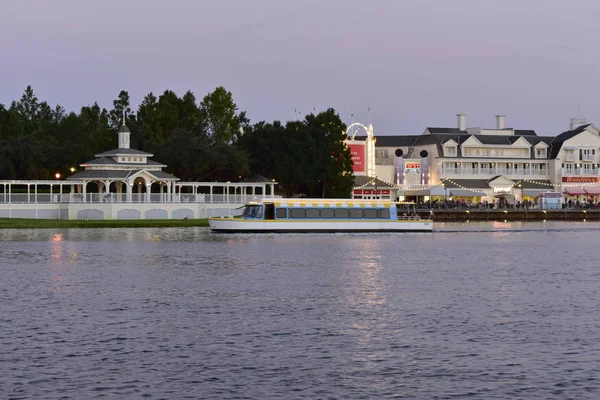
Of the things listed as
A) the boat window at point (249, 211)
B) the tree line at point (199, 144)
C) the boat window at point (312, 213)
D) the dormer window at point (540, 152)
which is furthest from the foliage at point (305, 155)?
the dormer window at point (540, 152)

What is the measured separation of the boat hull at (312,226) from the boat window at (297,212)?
0.56m

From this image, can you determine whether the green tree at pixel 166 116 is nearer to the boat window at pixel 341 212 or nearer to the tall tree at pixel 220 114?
the tall tree at pixel 220 114

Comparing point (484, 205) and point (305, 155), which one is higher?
point (305, 155)

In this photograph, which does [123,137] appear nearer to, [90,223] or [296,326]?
[90,223]

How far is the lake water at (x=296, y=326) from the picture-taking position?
78.2ft

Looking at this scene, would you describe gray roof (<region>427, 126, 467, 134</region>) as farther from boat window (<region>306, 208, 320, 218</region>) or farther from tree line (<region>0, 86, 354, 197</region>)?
boat window (<region>306, 208, 320, 218</region>)

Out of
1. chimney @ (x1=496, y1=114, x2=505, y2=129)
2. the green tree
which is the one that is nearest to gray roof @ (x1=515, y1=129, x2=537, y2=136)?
chimney @ (x1=496, y1=114, x2=505, y2=129)

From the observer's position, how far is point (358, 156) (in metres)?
145

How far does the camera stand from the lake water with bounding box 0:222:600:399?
2383 cm

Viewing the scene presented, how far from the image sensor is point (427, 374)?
24.9 metres

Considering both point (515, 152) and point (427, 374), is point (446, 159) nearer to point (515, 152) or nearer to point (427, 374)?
point (515, 152)

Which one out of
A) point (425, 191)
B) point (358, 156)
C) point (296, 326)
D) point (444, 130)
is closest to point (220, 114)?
point (358, 156)

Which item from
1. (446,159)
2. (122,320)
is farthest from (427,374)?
(446,159)

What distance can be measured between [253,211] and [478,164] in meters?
74.2
